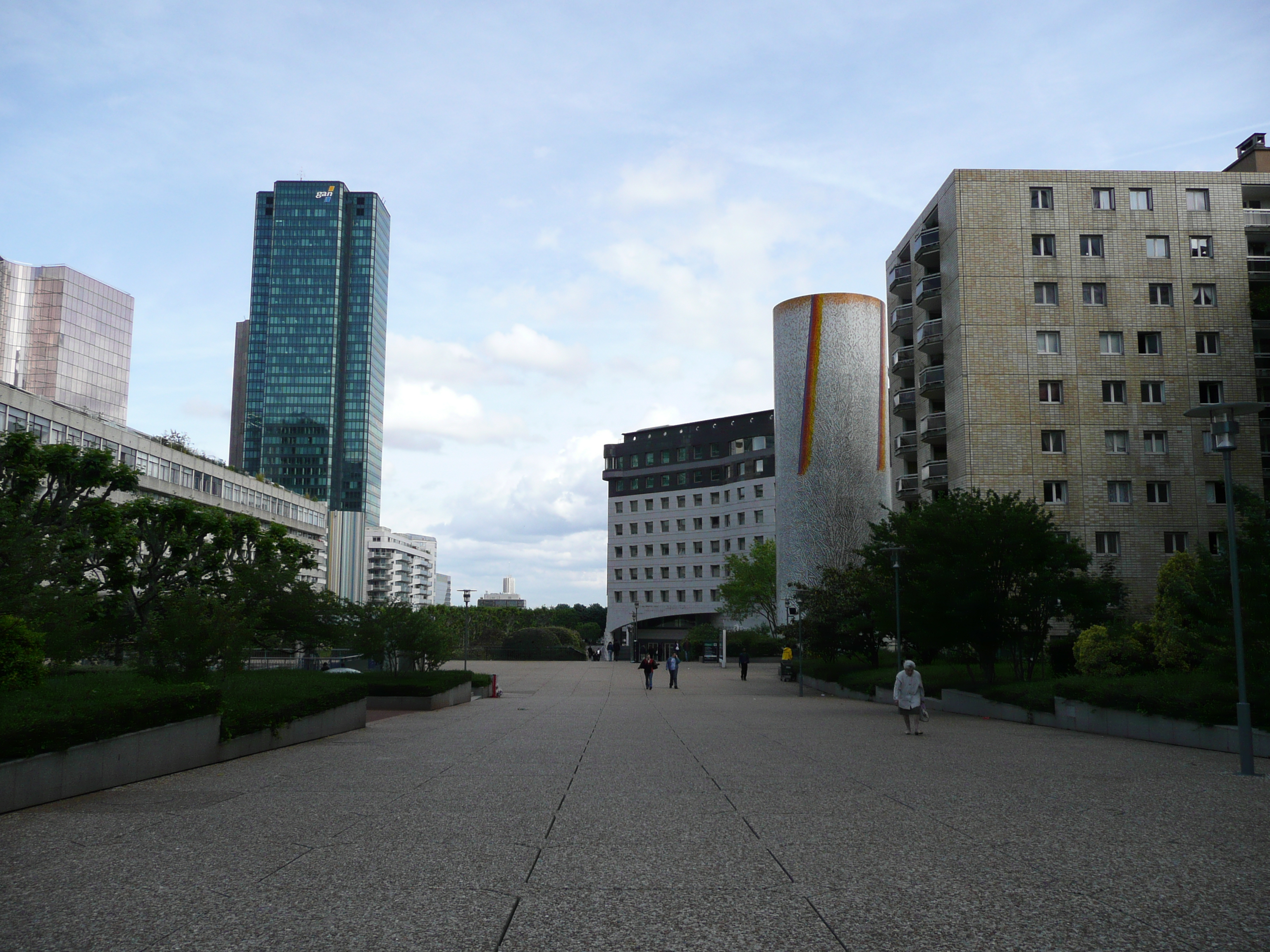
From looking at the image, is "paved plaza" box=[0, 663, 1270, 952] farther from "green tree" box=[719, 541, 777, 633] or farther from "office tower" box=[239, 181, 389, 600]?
"office tower" box=[239, 181, 389, 600]

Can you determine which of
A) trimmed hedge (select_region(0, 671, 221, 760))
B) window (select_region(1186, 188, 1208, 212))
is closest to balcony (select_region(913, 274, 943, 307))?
window (select_region(1186, 188, 1208, 212))

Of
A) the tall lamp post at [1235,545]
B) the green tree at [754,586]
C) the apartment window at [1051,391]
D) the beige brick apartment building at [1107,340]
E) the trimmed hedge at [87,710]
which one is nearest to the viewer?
the trimmed hedge at [87,710]

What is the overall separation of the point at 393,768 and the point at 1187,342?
163 feet

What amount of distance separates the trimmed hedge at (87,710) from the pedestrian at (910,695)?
42.8 feet

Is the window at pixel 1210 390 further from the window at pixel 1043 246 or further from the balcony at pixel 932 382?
the balcony at pixel 932 382

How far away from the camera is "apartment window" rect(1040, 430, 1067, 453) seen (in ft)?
167

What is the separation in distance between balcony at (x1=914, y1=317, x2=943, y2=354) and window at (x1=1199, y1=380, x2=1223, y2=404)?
12.8 meters

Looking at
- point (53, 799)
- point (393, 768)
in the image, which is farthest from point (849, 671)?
point (53, 799)

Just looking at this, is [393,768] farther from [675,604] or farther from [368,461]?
[368,461]

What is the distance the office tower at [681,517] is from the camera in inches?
4665

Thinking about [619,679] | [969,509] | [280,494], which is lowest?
[619,679]

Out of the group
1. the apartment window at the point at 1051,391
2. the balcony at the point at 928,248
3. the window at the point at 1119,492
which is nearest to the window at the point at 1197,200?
the apartment window at the point at 1051,391

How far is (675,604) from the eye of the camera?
4808 inches

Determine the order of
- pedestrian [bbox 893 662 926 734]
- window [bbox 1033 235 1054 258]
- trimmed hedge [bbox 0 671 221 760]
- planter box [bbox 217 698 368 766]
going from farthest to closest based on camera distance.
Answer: window [bbox 1033 235 1054 258] → pedestrian [bbox 893 662 926 734] → planter box [bbox 217 698 368 766] → trimmed hedge [bbox 0 671 221 760]
